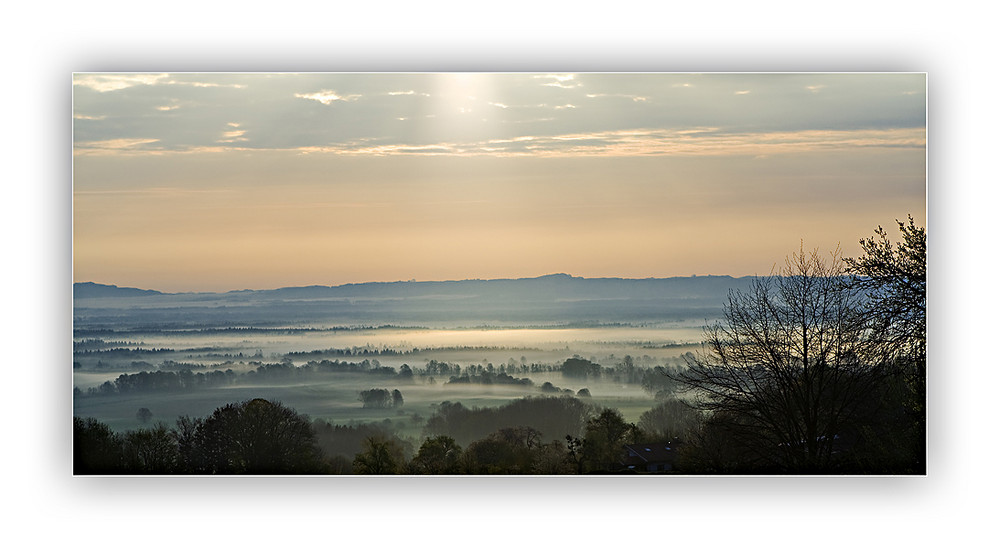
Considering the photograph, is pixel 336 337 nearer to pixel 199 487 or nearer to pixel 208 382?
pixel 208 382

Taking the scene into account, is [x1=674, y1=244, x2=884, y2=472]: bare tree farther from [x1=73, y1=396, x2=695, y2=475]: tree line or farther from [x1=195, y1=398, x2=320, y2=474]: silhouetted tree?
[x1=195, y1=398, x2=320, y2=474]: silhouetted tree

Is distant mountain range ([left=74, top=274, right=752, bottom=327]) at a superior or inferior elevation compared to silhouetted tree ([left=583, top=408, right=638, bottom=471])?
superior

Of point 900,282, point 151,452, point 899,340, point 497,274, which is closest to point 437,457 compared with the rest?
point 497,274

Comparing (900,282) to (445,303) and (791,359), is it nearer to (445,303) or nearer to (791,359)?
(791,359)

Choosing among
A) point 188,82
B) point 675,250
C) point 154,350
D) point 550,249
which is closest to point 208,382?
point 154,350

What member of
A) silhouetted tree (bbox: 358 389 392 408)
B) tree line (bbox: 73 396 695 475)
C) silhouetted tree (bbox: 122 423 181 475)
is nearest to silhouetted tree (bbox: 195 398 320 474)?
tree line (bbox: 73 396 695 475)

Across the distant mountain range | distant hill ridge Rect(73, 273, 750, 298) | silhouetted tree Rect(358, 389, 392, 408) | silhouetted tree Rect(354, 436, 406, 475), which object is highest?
distant hill ridge Rect(73, 273, 750, 298)
